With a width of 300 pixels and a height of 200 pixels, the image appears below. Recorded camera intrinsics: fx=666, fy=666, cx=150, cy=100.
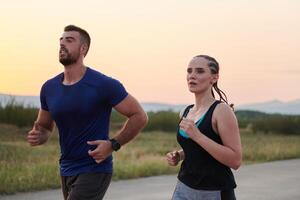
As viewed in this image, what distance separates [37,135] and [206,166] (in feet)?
4.89

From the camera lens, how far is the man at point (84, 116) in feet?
14.0

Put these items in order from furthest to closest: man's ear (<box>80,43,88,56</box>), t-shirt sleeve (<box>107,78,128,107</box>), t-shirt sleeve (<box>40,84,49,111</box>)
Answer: t-shirt sleeve (<box>40,84,49,111</box>) < man's ear (<box>80,43,88,56</box>) < t-shirt sleeve (<box>107,78,128,107</box>)

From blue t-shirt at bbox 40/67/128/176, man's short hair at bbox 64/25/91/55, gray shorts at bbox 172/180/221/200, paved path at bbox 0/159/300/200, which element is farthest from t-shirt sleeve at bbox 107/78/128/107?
paved path at bbox 0/159/300/200

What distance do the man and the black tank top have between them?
61cm

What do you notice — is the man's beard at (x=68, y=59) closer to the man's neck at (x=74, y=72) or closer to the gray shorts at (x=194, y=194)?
→ the man's neck at (x=74, y=72)

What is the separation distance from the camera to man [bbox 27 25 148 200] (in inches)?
168

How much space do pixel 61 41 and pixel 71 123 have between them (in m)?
0.57

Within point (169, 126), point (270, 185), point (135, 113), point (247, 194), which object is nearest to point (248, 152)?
point (270, 185)

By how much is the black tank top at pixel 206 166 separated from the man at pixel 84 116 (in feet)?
2.00

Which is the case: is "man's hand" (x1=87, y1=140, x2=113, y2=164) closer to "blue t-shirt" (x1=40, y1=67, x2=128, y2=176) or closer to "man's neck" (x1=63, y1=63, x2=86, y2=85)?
"blue t-shirt" (x1=40, y1=67, x2=128, y2=176)

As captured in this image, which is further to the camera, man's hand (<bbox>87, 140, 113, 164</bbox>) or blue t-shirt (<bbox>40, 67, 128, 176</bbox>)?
blue t-shirt (<bbox>40, 67, 128, 176</bbox>)

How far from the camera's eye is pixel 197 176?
3.88m

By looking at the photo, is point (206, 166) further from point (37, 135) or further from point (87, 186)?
point (37, 135)

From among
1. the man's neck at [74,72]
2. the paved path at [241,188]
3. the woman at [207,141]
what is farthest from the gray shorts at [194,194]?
the paved path at [241,188]
